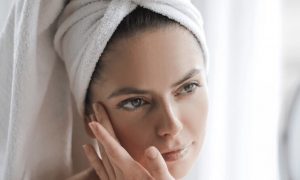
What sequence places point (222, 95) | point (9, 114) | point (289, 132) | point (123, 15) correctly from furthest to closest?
point (289, 132) < point (222, 95) < point (9, 114) < point (123, 15)

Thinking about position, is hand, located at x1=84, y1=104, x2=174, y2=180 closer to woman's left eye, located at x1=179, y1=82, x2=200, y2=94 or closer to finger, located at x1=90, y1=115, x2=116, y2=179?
finger, located at x1=90, y1=115, x2=116, y2=179

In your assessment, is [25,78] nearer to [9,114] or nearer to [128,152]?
[9,114]

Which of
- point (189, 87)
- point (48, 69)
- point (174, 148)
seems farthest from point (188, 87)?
point (48, 69)

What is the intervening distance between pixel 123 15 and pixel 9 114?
30cm

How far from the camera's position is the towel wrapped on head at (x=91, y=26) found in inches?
31.5

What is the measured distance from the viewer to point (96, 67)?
2.72 feet

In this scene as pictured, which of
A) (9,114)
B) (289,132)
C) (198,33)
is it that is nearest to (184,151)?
(198,33)

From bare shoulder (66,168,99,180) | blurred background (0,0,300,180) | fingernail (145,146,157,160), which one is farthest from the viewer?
blurred background (0,0,300,180)

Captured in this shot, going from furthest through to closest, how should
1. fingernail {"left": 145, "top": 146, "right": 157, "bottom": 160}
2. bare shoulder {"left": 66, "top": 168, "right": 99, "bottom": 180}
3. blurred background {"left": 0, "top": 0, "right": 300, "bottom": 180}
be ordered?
blurred background {"left": 0, "top": 0, "right": 300, "bottom": 180}, bare shoulder {"left": 66, "top": 168, "right": 99, "bottom": 180}, fingernail {"left": 145, "top": 146, "right": 157, "bottom": 160}

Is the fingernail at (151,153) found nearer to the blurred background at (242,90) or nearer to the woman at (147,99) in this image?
the woman at (147,99)

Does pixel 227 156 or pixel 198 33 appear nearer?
pixel 198 33

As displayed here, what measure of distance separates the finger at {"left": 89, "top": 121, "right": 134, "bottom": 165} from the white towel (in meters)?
0.09

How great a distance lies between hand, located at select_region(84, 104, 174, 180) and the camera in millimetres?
774

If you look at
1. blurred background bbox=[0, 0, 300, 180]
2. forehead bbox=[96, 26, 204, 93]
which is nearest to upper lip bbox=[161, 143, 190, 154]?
forehead bbox=[96, 26, 204, 93]
